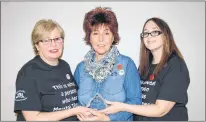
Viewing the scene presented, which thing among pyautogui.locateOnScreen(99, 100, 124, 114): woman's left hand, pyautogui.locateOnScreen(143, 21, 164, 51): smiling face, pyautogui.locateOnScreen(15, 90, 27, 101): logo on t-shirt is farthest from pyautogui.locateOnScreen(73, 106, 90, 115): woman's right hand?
pyautogui.locateOnScreen(143, 21, 164, 51): smiling face

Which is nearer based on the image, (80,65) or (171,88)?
(171,88)

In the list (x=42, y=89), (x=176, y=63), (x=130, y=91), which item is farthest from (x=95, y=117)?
(x=176, y=63)

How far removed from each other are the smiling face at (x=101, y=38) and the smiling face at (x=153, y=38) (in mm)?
311

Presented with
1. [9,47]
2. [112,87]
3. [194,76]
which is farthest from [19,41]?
[194,76]

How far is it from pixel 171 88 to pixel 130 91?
0.32 metres

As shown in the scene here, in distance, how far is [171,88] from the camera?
190 cm

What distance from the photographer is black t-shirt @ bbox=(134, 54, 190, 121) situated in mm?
1904

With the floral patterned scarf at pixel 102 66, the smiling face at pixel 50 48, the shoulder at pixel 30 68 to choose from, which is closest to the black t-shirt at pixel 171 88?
the floral patterned scarf at pixel 102 66

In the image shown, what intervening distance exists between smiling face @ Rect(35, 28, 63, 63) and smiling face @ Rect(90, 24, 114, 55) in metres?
0.30

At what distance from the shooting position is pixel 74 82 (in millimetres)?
2160

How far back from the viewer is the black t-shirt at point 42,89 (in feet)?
5.95

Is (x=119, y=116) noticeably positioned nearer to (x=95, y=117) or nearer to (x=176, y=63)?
(x=95, y=117)

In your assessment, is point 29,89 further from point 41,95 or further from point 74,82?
point 74,82

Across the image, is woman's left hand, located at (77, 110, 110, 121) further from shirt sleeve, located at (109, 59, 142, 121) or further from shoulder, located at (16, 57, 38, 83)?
shoulder, located at (16, 57, 38, 83)
